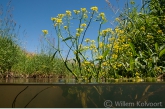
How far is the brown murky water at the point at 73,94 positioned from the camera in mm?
1769

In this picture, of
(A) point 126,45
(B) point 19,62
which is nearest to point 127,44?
(A) point 126,45

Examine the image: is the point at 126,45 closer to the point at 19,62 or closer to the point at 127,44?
the point at 127,44

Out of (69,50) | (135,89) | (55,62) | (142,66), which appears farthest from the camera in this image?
(55,62)

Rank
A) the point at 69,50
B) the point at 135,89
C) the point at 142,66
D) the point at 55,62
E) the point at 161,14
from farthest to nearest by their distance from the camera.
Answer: the point at 55,62, the point at 161,14, the point at 69,50, the point at 142,66, the point at 135,89

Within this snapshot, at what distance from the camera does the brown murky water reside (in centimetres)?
177

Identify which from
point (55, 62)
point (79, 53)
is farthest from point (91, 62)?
point (55, 62)

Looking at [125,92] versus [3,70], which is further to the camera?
[3,70]

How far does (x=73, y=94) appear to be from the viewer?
6.09ft

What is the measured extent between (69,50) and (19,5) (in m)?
0.81

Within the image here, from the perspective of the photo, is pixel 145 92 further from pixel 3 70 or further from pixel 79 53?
pixel 3 70

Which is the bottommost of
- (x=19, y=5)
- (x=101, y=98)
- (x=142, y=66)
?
(x=101, y=98)

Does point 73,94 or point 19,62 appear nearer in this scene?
point 73,94

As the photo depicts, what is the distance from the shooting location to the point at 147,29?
7.64 ft

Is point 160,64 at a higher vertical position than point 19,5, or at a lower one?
lower
